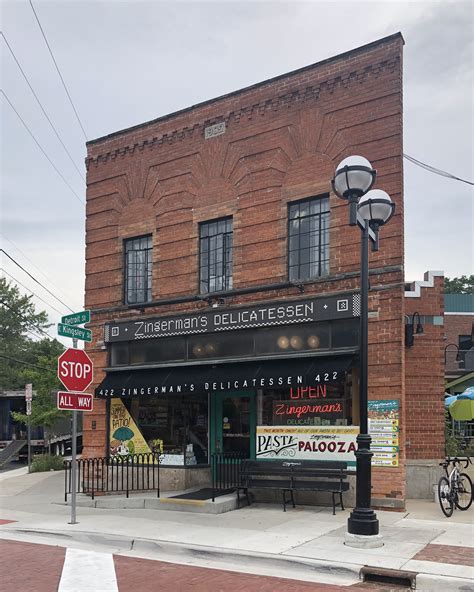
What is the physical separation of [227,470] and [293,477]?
2.39 m

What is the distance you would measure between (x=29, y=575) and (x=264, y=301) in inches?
300

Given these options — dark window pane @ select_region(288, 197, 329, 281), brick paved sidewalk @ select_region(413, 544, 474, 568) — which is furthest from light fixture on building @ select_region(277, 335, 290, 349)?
brick paved sidewalk @ select_region(413, 544, 474, 568)

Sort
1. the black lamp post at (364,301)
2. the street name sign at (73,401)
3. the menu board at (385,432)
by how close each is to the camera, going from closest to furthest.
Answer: the black lamp post at (364,301) → the street name sign at (73,401) → the menu board at (385,432)

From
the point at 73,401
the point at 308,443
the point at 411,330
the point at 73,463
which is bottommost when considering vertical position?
the point at 73,463

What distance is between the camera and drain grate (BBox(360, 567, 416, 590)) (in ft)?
25.3

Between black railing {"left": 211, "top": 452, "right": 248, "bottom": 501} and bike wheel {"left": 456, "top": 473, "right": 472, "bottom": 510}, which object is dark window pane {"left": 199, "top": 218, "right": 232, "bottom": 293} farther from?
bike wheel {"left": 456, "top": 473, "right": 472, "bottom": 510}

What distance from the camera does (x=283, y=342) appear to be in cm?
1411

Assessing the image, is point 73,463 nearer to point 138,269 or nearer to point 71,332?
point 71,332

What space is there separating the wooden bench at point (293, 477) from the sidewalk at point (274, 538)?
17.0 inches

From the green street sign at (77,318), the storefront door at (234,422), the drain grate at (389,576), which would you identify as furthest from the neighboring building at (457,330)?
the drain grate at (389,576)

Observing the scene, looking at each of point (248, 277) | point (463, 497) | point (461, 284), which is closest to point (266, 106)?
point (248, 277)

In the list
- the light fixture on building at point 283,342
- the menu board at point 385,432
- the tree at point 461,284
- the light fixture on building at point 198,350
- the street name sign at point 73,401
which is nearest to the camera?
the street name sign at point 73,401

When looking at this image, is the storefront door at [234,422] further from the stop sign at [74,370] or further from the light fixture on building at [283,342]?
the stop sign at [74,370]

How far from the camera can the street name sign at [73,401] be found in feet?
38.2
